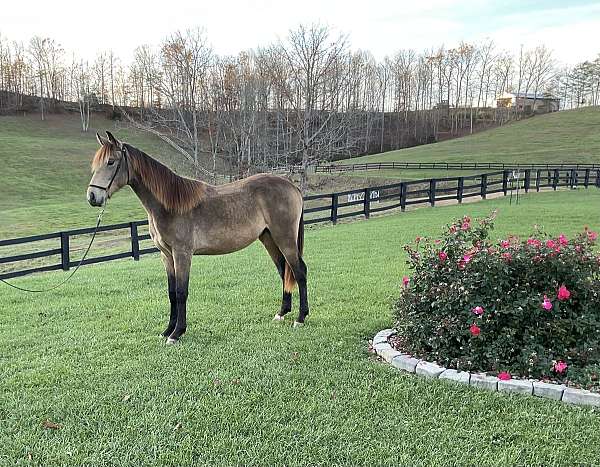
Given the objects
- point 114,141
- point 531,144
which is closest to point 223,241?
point 114,141

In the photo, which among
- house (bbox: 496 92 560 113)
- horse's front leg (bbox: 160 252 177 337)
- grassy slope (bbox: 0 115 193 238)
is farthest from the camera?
house (bbox: 496 92 560 113)

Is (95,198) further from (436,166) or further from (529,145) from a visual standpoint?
(529,145)

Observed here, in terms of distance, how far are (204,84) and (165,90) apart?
2192 millimetres

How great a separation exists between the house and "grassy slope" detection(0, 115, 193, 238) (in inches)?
1974

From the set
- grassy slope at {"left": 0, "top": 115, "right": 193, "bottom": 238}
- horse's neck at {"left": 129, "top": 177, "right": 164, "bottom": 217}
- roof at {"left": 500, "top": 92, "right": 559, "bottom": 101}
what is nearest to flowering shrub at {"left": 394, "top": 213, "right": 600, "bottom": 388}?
horse's neck at {"left": 129, "top": 177, "right": 164, "bottom": 217}

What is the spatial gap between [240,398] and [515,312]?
219 centimetres

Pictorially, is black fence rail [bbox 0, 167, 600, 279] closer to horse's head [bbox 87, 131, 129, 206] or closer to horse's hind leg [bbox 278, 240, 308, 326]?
horse's head [bbox 87, 131, 129, 206]

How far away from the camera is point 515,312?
12.1ft

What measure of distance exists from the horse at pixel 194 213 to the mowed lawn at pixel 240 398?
1.73ft

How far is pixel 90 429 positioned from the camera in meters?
2.92

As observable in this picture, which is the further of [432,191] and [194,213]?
[432,191]

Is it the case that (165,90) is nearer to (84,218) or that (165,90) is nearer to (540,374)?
(84,218)

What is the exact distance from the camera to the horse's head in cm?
415

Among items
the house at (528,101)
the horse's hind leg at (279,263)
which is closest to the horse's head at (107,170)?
the horse's hind leg at (279,263)
